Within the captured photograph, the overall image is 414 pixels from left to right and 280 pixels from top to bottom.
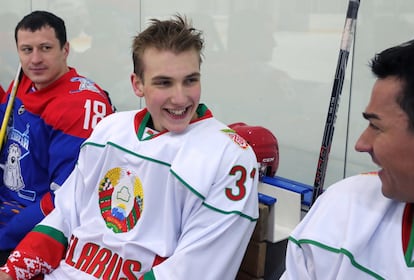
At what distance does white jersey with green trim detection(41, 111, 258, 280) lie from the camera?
1.32 meters

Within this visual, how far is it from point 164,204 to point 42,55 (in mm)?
954

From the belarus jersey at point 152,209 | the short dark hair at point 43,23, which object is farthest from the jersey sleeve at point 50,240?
the short dark hair at point 43,23

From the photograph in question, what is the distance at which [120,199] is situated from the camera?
1482 mm

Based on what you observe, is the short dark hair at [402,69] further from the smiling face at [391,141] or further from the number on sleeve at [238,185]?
the number on sleeve at [238,185]

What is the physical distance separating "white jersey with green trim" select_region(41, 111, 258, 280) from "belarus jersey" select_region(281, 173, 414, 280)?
0.80ft

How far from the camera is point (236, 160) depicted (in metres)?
1.37

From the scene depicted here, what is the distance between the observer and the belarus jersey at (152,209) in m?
1.33

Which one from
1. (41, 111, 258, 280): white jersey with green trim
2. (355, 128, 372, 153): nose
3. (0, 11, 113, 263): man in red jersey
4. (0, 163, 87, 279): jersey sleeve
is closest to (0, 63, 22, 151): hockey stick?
(0, 11, 113, 263): man in red jersey

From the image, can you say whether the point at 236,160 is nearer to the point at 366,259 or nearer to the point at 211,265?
the point at 211,265

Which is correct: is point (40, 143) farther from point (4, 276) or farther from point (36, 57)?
point (4, 276)

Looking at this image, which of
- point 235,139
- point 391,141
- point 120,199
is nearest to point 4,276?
point 120,199

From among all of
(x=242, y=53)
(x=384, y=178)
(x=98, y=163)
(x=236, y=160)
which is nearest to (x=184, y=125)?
(x=236, y=160)

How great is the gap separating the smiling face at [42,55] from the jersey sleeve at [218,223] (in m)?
0.89

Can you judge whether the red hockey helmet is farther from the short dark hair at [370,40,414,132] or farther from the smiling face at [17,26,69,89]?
the short dark hair at [370,40,414,132]
